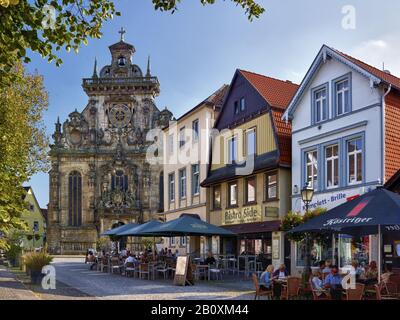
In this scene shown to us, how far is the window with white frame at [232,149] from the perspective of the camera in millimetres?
31992

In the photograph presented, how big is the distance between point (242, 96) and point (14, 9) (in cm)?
2292

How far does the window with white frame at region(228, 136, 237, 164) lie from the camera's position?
105ft

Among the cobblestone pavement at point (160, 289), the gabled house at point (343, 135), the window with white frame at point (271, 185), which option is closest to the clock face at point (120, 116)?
the window with white frame at point (271, 185)

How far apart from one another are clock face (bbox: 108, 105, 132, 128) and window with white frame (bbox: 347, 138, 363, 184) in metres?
53.9

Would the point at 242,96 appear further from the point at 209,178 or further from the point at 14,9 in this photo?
the point at 14,9

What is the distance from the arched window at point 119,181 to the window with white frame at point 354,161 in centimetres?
5181

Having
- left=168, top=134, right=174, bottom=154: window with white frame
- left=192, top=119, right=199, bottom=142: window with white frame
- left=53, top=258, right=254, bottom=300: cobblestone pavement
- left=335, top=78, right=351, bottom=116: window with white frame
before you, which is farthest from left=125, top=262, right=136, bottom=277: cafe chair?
left=168, top=134, right=174, bottom=154: window with white frame

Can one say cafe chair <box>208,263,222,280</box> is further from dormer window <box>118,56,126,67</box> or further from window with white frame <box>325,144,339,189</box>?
dormer window <box>118,56,126,67</box>

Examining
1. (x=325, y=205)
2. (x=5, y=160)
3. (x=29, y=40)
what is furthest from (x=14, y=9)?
(x=325, y=205)

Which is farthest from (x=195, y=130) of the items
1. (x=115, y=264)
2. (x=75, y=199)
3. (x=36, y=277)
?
(x=75, y=199)

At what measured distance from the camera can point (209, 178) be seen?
111 ft

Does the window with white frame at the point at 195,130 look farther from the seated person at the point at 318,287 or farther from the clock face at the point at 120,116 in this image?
the clock face at the point at 120,116

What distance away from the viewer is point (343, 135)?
930 inches

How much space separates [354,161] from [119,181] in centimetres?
5280
